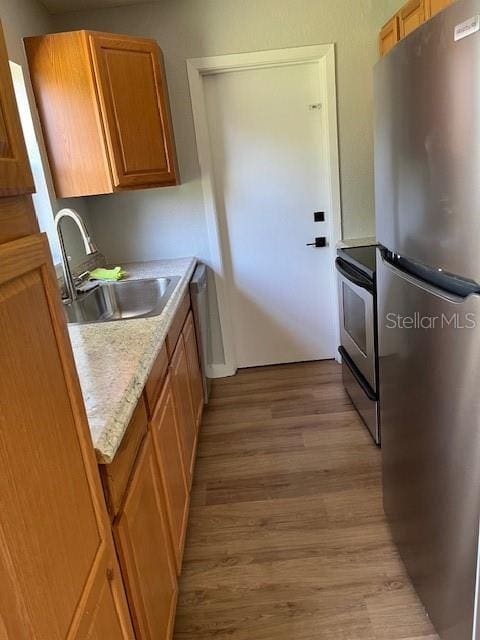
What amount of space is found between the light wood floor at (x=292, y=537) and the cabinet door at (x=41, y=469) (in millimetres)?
915

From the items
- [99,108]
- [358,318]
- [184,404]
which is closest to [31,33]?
[99,108]

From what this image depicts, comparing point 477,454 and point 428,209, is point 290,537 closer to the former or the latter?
point 477,454

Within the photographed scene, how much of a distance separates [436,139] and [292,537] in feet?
5.03

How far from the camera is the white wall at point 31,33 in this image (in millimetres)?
2217

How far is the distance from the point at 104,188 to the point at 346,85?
1.68 metres

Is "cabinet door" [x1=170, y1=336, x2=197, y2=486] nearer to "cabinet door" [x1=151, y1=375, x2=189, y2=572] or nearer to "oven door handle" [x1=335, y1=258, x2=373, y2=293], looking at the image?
"cabinet door" [x1=151, y1=375, x2=189, y2=572]

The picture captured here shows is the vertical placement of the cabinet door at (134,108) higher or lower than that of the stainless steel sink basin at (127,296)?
higher

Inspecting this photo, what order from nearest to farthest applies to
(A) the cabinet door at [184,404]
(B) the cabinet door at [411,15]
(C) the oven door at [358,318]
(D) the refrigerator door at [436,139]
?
(D) the refrigerator door at [436,139], (A) the cabinet door at [184,404], (B) the cabinet door at [411,15], (C) the oven door at [358,318]

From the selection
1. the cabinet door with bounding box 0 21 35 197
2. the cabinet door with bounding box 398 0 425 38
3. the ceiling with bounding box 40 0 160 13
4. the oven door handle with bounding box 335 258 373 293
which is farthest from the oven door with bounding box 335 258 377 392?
the ceiling with bounding box 40 0 160 13

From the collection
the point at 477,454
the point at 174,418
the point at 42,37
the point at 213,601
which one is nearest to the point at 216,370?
the point at 174,418

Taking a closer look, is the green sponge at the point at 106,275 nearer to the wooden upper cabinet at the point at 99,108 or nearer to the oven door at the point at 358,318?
the wooden upper cabinet at the point at 99,108

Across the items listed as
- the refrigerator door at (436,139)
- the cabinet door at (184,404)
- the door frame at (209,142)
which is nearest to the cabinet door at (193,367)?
the cabinet door at (184,404)

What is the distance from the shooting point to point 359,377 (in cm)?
248

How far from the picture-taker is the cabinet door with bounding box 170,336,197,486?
1887 mm
